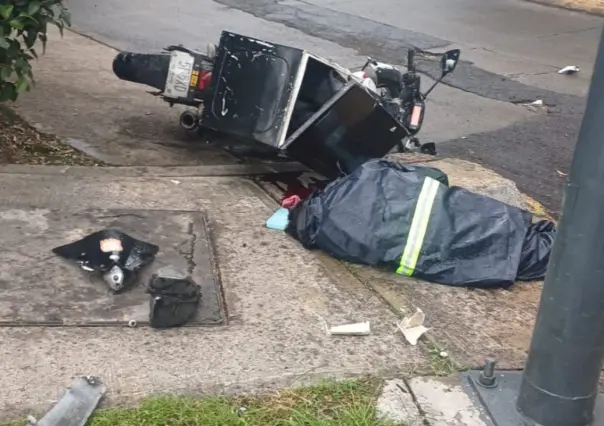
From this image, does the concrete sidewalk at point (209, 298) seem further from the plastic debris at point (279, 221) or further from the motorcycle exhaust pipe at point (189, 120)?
the motorcycle exhaust pipe at point (189, 120)

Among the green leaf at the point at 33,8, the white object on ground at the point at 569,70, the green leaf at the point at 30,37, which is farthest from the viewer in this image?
the white object on ground at the point at 569,70

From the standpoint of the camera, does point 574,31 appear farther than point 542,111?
Yes

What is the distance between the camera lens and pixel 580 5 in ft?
45.6

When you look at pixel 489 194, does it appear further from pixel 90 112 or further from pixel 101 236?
pixel 90 112

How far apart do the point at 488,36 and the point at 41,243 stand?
8.92 metres

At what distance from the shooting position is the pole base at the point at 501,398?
2936 mm

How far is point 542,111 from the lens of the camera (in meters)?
8.12

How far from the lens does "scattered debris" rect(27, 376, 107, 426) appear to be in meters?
2.67

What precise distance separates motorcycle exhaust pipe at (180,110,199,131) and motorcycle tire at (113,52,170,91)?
0.86 feet

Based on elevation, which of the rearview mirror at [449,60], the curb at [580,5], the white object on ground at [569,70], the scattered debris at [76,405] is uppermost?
the curb at [580,5]

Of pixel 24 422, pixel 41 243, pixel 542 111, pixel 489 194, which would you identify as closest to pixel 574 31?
pixel 542 111

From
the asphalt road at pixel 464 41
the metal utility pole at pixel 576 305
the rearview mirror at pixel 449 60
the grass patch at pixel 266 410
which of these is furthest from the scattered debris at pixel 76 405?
the asphalt road at pixel 464 41

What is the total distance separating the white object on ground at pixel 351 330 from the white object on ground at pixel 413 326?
158mm

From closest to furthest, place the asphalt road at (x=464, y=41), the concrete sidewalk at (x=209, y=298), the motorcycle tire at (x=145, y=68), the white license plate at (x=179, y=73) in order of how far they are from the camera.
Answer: the concrete sidewalk at (x=209, y=298), the white license plate at (x=179, y=73), the motorcycle tire at (x=145, y=68), the asphalt road at (x=464, y=41)
